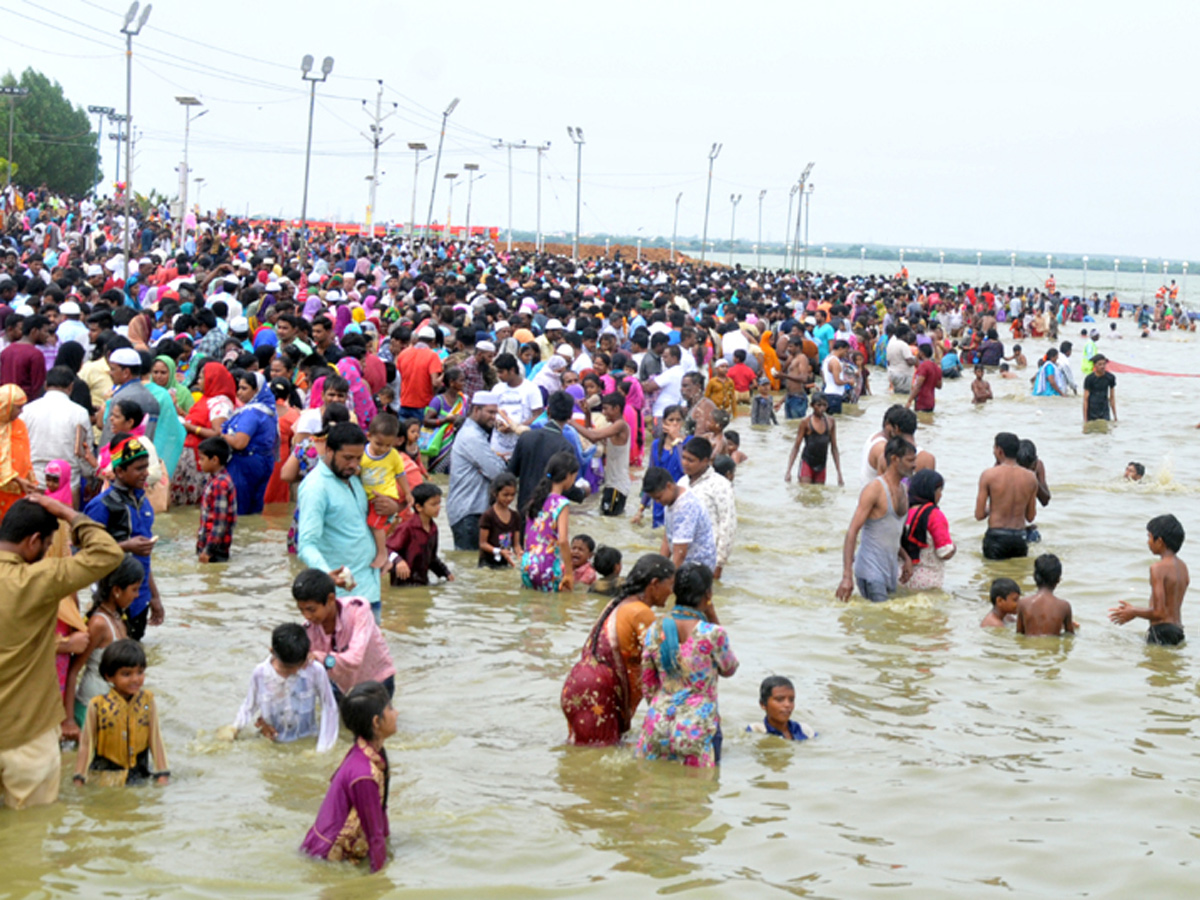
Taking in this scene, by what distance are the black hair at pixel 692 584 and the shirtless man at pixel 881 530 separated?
10.2 ft

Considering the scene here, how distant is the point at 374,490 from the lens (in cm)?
856

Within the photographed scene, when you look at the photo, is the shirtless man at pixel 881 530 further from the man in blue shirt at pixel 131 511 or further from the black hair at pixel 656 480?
the man in blue shirt at pixel 131 511

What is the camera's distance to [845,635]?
9.70 metres

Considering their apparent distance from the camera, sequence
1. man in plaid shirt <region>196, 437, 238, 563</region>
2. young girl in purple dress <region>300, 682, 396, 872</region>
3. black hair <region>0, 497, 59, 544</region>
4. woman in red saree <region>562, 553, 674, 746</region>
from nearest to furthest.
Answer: young girl in purple dress <region>300, 682, 396, 872</region> < black hair <region>0, 497, 59, 544</region> < woman in red saree <region>562, 553, 674, 746</region> < man in plaid shirt <region>196, 437, 238, 563</region>

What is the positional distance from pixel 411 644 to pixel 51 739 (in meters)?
3.56

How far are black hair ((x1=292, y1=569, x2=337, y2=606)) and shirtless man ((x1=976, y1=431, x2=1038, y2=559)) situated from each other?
672cm

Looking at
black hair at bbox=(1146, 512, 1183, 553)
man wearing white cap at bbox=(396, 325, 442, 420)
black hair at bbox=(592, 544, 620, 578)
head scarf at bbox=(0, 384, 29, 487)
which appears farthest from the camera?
man wearing white cap at bbox=(396, 325, 442, 420)

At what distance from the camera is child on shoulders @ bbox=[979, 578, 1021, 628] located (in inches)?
381

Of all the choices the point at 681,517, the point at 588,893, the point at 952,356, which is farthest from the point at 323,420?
the point at 952,356

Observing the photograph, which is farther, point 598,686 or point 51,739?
point 598,686

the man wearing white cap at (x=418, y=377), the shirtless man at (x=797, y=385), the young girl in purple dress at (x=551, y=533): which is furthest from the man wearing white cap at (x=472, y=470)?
the shirtless man at (x=797, y=385)

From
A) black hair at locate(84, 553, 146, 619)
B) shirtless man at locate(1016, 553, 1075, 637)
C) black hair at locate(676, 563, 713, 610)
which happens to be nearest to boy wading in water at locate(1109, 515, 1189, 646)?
shirtless man at locate(1016, 553, 1075, 637)

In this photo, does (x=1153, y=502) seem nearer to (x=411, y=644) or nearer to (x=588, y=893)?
(x=411, y=644)

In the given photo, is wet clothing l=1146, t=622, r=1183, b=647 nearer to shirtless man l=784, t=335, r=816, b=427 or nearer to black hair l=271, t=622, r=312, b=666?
black hair l=271, t=622, r=312, b=666
